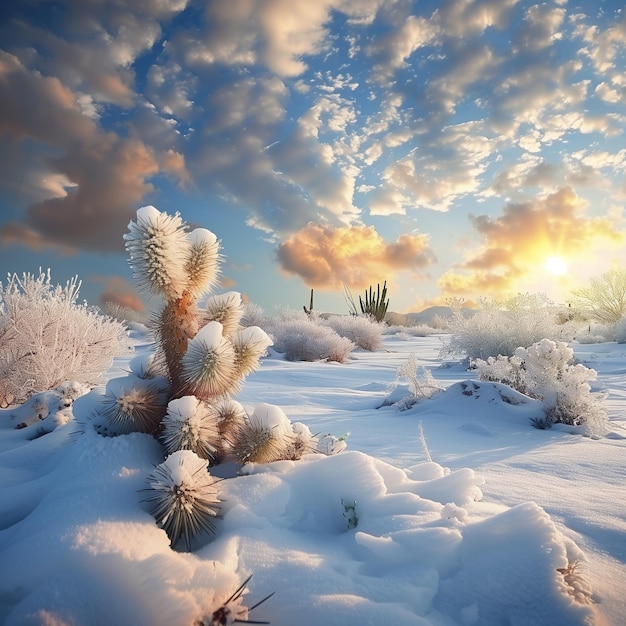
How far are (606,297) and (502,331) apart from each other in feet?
30.3

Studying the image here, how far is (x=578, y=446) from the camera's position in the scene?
11.0 feet

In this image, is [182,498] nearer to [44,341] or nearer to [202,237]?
[202,237]

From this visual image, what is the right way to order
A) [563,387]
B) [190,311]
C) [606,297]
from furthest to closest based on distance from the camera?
[606,297]
[563,387]
[190,311]

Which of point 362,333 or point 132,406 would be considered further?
point 362,333

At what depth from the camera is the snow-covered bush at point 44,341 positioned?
181 inches

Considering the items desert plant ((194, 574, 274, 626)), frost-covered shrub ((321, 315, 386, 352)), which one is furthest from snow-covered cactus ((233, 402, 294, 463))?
frost-covered shrub ((321, 315, 386, 352))

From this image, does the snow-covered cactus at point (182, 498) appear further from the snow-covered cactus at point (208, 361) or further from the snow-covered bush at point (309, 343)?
the snow-covered bush at point (309, 343)

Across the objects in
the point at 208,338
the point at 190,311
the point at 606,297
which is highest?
the point at 606,297

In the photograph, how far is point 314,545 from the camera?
1.56m

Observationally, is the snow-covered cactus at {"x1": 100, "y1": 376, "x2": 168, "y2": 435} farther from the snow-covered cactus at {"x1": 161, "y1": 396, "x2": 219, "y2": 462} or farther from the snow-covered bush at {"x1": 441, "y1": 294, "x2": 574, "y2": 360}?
the snow-covered bush at {"x1": 441, "y1": 294, "x2": 574, "y2": 360}

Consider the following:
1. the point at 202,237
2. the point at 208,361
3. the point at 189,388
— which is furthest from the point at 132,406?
the point at 202,237

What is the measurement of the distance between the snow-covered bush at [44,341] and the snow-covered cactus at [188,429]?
140 inches

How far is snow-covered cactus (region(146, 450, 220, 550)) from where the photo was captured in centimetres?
151

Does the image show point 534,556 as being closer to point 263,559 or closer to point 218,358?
point 263,559
